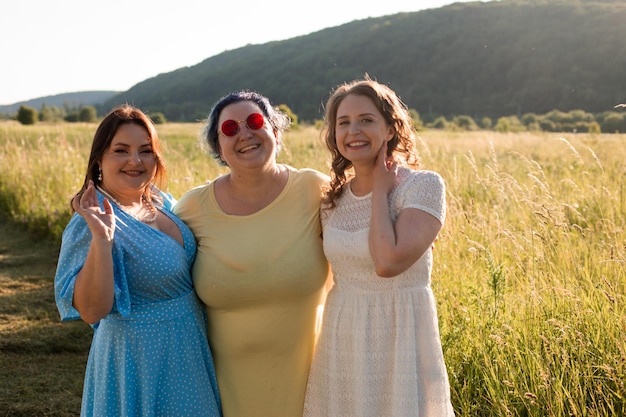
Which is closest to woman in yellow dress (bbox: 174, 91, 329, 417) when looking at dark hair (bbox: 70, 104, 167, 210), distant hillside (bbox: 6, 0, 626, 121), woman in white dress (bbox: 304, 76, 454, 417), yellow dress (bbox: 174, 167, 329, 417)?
yellow dress (bbox: 174, 167, 329, 417)

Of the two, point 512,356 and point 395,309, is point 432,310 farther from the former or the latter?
point 512,356

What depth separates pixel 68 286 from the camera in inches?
93.5

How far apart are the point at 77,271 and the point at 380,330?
117cm

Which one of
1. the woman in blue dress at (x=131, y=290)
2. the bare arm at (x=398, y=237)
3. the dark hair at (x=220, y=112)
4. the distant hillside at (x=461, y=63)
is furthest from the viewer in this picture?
the distant hillside at (x=461, y=63)

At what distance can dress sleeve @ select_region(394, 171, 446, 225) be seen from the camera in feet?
7.63

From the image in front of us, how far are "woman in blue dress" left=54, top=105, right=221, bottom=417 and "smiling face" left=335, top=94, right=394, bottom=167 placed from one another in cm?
83

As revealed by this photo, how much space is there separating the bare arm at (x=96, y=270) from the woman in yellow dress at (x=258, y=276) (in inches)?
18.9

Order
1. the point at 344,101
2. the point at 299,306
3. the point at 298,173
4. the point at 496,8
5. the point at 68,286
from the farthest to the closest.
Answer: the point at 496,8, the point at 298,173, the point at 299,306, the point at 344,101, the point at 68,286

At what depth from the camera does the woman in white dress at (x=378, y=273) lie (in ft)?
7.61

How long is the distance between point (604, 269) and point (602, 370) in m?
0.90

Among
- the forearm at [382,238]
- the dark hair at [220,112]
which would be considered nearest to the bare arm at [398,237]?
the forearm at [382,238]

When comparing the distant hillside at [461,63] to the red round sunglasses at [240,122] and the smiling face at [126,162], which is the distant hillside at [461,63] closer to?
the red round sunglasses at [240,122]

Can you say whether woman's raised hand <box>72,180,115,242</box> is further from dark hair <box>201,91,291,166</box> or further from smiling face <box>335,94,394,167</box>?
smiling face <box>335,94,394,167</box>

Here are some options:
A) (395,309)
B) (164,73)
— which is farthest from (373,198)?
(164,73)
